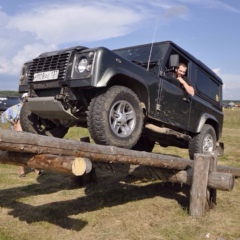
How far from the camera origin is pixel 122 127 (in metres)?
4.42

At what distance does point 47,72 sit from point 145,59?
1.78 m

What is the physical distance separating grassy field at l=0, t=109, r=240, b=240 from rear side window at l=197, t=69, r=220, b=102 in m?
1.93

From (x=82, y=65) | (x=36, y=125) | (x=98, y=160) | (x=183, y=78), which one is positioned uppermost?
(x=183, y=78)

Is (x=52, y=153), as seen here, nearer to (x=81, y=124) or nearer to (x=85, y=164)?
(x=85, y=164)

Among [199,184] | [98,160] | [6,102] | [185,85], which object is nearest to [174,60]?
[185,85]

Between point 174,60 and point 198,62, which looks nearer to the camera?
point 174,60

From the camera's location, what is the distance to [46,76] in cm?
448

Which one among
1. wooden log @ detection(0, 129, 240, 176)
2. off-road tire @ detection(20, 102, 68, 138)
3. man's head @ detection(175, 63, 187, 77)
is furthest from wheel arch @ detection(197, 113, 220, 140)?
off-road tire @ detection(20, 102, 68, 138)

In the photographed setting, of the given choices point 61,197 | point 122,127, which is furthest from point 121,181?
point 122,127

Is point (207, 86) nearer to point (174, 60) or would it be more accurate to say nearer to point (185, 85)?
point (185, 85)

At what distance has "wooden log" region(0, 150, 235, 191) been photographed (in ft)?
11.4

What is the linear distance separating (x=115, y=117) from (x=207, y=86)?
3428mm

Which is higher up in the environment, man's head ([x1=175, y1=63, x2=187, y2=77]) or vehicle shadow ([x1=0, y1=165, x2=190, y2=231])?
man's head ([x1=175, y1=63, x2=187, y2=77])

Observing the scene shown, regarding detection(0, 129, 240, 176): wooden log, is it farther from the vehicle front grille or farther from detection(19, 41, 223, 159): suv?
the vehicle front grille
